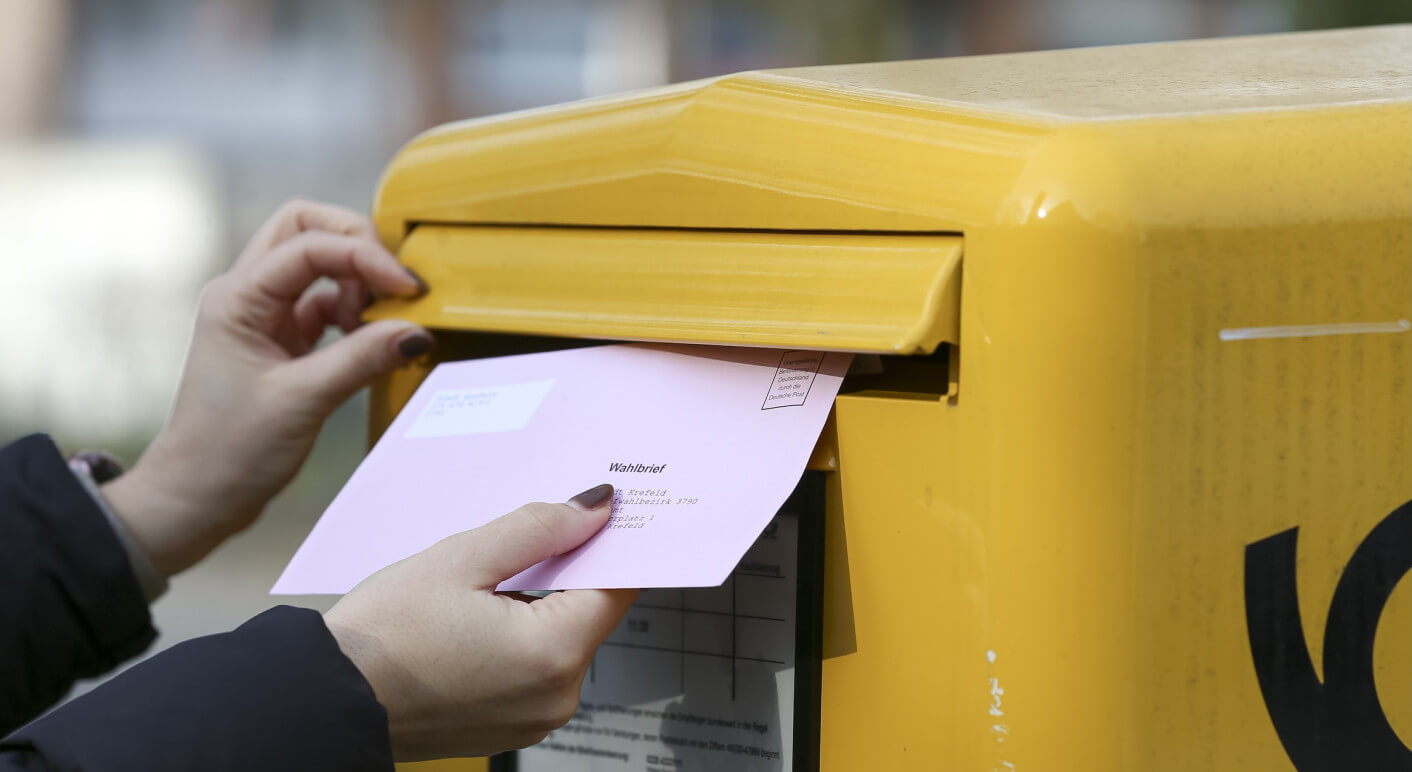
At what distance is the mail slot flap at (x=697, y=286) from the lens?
0.82 m

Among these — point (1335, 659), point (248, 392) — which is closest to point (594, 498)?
point (1335, 659)

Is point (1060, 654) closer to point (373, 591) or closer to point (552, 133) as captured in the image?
point (373, 591)

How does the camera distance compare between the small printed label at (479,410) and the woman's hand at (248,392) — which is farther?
the woman's hand at (248,392)

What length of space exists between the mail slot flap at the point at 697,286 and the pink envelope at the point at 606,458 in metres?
0.04

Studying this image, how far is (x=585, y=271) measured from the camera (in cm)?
100

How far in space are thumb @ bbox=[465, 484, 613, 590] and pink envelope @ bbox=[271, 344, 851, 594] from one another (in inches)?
0.8

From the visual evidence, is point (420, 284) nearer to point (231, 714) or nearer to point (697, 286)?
point (697, 286)

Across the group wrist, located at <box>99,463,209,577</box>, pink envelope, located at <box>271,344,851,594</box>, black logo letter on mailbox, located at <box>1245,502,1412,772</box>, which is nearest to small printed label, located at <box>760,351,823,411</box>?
pink envelope, located at <box>271,344,851,594</box>

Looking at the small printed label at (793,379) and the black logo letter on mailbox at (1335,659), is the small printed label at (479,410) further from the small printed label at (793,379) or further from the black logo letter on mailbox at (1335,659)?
the black logo letter on mailbox at (1335,659)

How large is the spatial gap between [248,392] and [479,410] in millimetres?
444

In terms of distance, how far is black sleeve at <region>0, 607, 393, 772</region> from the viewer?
756 millimetres

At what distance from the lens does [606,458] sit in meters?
0.92

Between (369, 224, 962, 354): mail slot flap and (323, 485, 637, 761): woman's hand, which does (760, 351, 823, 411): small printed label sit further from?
(323, 485, 637, 761): woman's hand

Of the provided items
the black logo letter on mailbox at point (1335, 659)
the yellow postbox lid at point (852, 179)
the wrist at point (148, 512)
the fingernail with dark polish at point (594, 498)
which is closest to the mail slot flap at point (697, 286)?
the yellow postbox lid at point (852, 179)
